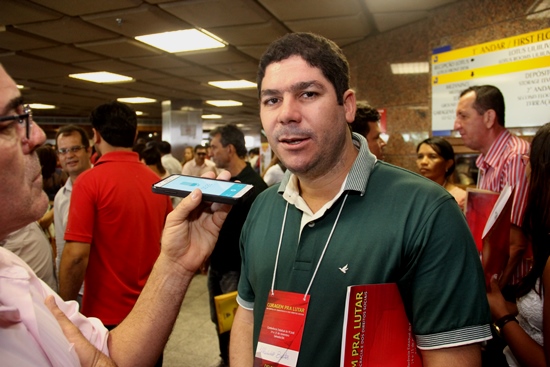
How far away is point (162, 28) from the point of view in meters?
4.07

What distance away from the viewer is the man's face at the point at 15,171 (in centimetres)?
85

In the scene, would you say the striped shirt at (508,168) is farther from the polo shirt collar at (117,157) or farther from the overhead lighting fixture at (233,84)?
the overhead lighting fixture at (233,84)

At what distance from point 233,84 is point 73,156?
5145mm

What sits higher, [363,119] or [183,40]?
[183,40]

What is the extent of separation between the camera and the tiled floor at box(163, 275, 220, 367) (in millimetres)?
3359

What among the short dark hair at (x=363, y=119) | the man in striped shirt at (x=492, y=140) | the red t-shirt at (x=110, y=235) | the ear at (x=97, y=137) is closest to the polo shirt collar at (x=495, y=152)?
the man in striped shirt at (x=492, y=140)

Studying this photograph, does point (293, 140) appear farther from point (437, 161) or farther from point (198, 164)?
point (198, 164)

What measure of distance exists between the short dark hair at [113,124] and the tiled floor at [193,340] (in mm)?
1974

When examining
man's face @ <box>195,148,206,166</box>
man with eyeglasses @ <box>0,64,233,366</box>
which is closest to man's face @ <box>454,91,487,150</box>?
man with eyeglasses @ <box>0,64,233,366</box>

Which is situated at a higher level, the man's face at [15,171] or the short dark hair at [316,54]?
the short dark hair at [316,54]

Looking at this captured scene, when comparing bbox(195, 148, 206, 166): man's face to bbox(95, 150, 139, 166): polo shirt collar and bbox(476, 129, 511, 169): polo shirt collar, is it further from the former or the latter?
bbox(476, 129, 511, 169): polo shirt collar

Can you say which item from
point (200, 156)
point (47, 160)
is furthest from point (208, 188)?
point (200, 156)

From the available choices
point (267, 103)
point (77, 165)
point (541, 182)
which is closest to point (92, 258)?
point (77, 165)

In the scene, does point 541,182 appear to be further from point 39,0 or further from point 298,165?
point 39,0
